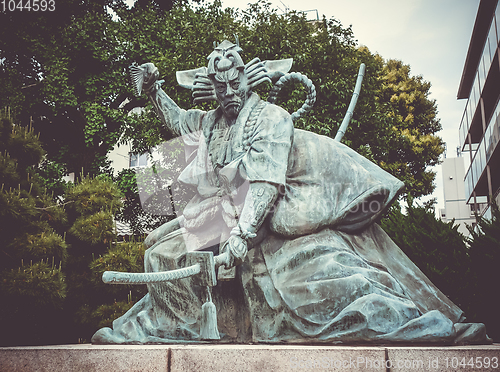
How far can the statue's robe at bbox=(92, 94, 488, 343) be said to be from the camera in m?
3.19

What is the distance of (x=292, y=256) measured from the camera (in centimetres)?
357

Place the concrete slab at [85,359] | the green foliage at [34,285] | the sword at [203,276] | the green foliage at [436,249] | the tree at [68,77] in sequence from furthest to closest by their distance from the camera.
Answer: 1. the tree at [68,77]
2. the green foliage at [34,285]
3. the green foliage at [436,249]
4. the sword at [203,276]
5. the concrete slab at [85,359]

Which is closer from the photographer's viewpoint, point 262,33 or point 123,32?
point 262,33

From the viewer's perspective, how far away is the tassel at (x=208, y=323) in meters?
3.33

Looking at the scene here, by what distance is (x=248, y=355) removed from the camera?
288 cm

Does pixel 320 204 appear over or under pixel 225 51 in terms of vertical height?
under

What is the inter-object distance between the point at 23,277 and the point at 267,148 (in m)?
4.75

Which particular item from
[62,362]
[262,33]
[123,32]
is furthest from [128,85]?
[62,362]

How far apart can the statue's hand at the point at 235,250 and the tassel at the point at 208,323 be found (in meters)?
0.30

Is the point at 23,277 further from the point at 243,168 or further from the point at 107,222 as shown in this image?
the point at 243,168

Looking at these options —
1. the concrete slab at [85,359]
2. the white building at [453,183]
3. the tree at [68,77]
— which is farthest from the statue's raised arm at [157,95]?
the white building at [453,183]

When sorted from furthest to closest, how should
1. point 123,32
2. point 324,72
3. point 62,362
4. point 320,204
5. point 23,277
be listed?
point 123,32, point 324,72, point 23,277, point 320,204, point 62,362

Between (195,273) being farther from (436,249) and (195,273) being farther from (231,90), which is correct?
(436,249)

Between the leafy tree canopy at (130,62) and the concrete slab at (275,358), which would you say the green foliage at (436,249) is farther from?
the leafy tree canopy at (130,62)
